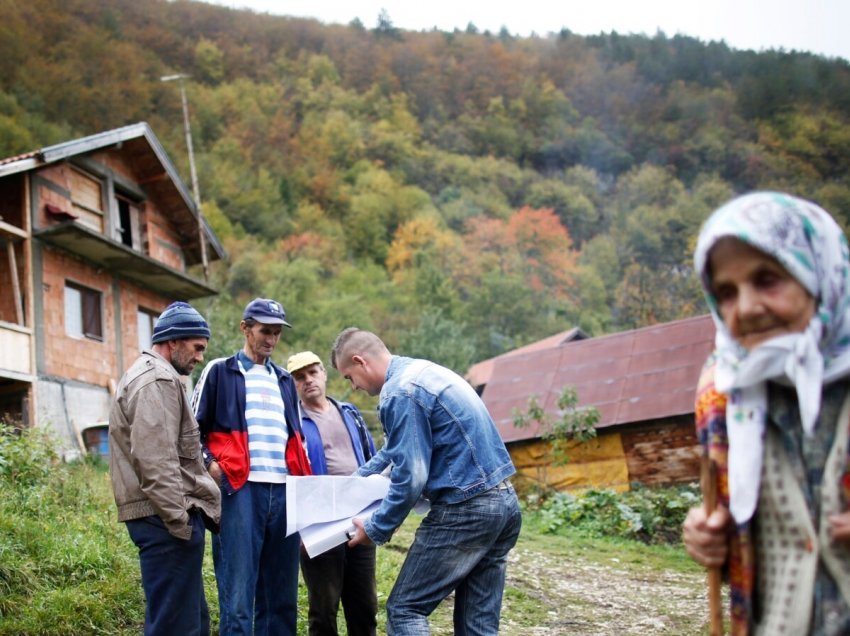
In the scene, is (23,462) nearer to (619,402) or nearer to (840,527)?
(840,527)

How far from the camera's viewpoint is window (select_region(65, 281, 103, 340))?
17609 mm

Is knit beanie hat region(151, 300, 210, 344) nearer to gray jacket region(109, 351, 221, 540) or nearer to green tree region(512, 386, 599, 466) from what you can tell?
gray jacket region(109, 351, 221, 540)

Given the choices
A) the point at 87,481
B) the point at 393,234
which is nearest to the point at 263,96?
the point at 393,234

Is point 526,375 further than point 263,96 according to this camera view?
No

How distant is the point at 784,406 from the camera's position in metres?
1.85

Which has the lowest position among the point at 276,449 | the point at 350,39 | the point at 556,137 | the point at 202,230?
the point at 276,449

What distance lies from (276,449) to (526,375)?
571 inches

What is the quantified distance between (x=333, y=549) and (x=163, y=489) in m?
1.37

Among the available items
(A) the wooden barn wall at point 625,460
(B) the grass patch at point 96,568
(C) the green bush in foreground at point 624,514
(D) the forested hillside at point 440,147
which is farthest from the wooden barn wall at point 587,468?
(D) the forested hillside at point 440,147

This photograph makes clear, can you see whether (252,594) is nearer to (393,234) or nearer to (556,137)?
(393,234)

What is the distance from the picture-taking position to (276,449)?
504cm

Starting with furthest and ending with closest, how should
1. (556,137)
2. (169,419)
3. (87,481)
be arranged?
(556,137), (87,481), (169,419)

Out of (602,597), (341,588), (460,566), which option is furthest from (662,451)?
(460,566)

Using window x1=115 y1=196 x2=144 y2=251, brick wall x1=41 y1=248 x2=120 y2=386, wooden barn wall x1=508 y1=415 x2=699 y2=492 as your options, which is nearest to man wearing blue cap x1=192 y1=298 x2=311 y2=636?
wooden barn wall x1=508 y1=415 x2=699 y2=492
